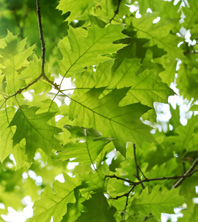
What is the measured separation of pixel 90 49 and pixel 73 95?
201 mm

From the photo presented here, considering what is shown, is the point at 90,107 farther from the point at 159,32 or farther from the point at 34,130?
the point at 159,32

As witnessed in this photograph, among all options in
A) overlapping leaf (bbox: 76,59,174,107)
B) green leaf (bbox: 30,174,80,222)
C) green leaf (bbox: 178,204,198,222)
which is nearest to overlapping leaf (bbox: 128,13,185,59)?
overlapping leaf (bbox: 76,59,174,107)

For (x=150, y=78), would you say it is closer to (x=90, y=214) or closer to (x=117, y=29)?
(x=117, y=29)

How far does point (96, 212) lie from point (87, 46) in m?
0.51

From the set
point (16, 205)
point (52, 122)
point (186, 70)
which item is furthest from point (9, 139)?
point (16, 205)

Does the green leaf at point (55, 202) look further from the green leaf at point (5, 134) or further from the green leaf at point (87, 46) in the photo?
the green leaf at point (87, 46)

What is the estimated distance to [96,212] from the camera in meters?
0.92

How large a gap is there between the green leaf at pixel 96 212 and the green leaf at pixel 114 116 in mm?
190

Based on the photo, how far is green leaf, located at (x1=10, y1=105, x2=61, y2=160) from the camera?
0.88m

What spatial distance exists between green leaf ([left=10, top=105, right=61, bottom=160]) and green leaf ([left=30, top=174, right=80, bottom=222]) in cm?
13

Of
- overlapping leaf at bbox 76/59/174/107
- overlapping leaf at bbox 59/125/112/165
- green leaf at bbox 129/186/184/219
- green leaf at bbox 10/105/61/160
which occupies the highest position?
overlapping leaf at bbox 76/59/174/107

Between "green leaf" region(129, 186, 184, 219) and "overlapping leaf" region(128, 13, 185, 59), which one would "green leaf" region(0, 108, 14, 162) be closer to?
"green leaf" region(129, 186, 184, 219)

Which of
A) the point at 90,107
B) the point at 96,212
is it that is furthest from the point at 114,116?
the point at 96,212

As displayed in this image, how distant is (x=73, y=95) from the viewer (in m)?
1.01
